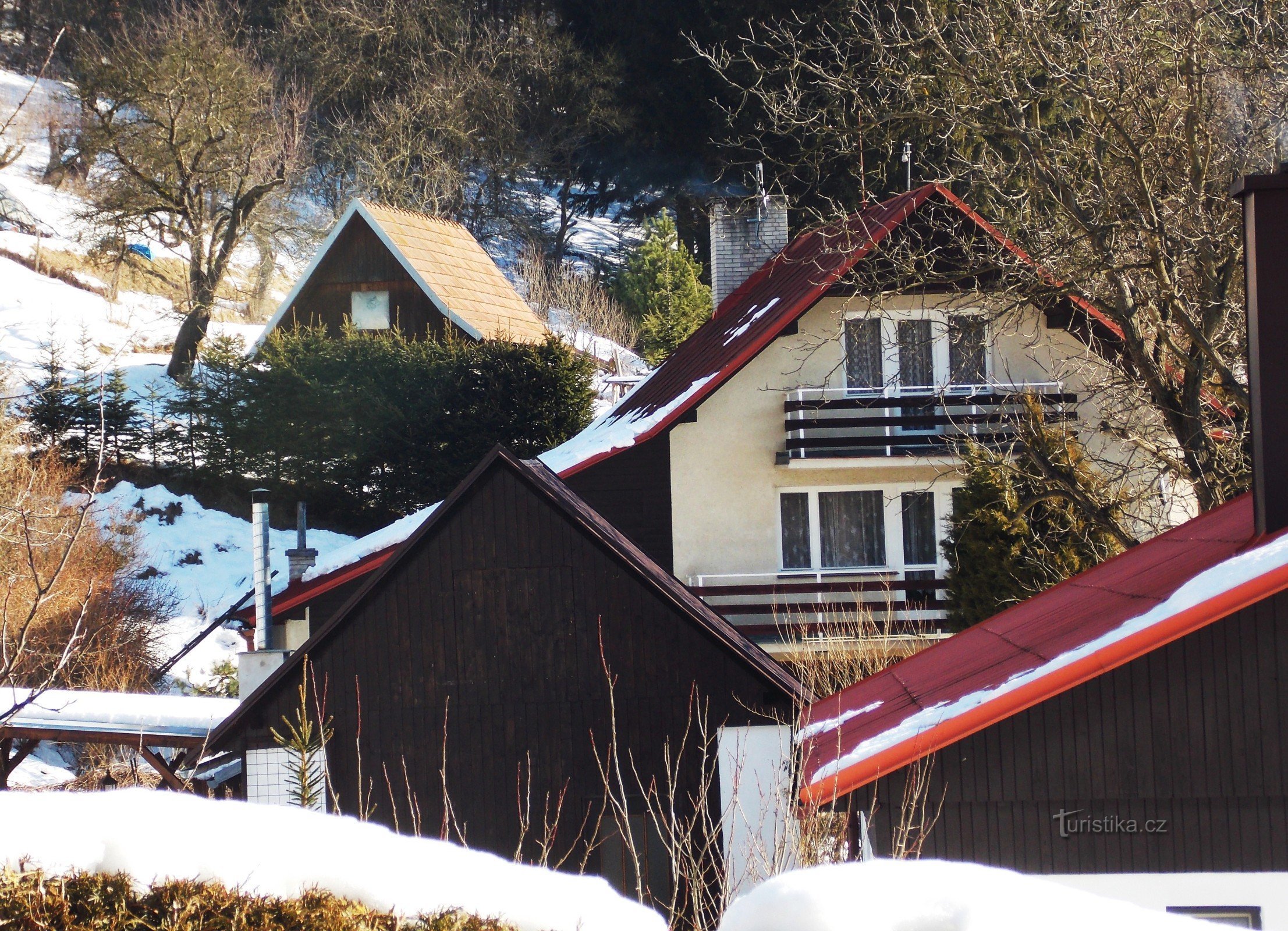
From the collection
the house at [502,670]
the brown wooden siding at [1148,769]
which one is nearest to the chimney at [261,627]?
the house at [502,670]

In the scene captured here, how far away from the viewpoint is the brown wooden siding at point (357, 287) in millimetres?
29141

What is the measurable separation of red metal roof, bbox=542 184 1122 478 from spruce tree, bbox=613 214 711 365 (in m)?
15.0

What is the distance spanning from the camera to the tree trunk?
29625 mm

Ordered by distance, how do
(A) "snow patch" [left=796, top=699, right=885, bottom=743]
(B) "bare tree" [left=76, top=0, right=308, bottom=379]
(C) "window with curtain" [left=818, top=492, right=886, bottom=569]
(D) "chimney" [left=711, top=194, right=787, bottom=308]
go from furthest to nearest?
(B) "bare tree" [left=76, top=0, right=308, bottom=379], (D) "chimney" [left=711, top=194, right=787, bottom=308], (C) "window with curtain" [left=818, top=492, right=886, bottom=569], (A) "snow patch" [left=796, top=699, right=885, bottom=743]

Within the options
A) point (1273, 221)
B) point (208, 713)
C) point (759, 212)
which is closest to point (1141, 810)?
point (1273, 221)

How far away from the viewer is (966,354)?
55.1 feet

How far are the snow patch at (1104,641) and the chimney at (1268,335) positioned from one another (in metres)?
0.38

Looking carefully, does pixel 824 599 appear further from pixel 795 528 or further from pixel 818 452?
pixel 818 452

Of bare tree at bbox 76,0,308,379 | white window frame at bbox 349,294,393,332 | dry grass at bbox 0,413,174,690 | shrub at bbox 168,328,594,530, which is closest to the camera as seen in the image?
dry grass at bbox 0,413,174,690

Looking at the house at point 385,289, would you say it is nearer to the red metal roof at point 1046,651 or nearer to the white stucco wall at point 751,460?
the white stucco wall at point 751,460

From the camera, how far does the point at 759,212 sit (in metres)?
22.3

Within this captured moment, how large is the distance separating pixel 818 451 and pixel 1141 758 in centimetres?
1175

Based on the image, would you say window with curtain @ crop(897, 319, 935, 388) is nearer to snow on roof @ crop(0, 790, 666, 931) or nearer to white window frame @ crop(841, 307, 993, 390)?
white window frame @ crop(841, 307, 993, 390)
